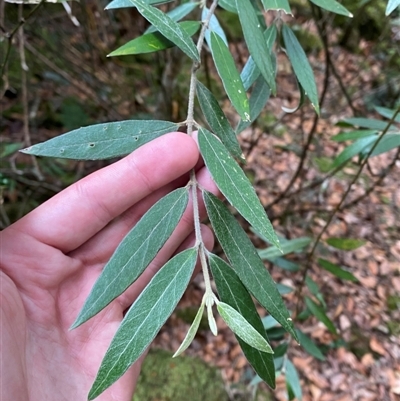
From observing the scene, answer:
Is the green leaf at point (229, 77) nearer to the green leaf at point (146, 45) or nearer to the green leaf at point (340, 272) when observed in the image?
the green leaf at point (146, 45)

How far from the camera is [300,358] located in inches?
64.3

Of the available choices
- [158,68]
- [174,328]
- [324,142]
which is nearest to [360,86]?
[324,142]

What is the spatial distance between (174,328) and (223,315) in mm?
1275

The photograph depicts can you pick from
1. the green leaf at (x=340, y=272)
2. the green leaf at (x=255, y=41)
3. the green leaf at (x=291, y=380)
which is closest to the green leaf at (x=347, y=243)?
the green leaf at (x=340, y=272)

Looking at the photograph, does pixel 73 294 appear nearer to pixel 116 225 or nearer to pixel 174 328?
pixel 116 225

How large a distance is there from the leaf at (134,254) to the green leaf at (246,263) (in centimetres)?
5

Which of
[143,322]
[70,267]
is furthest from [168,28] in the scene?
[70,267]

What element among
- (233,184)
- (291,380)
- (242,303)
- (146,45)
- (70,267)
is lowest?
(291,380)

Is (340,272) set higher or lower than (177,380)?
higher

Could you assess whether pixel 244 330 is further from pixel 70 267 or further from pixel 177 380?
pixel 177 380

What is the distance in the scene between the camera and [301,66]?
0.60 m

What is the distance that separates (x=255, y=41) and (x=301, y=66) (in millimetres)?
120

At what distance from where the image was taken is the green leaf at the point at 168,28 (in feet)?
1.55

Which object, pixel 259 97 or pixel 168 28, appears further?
pixel 259 97
